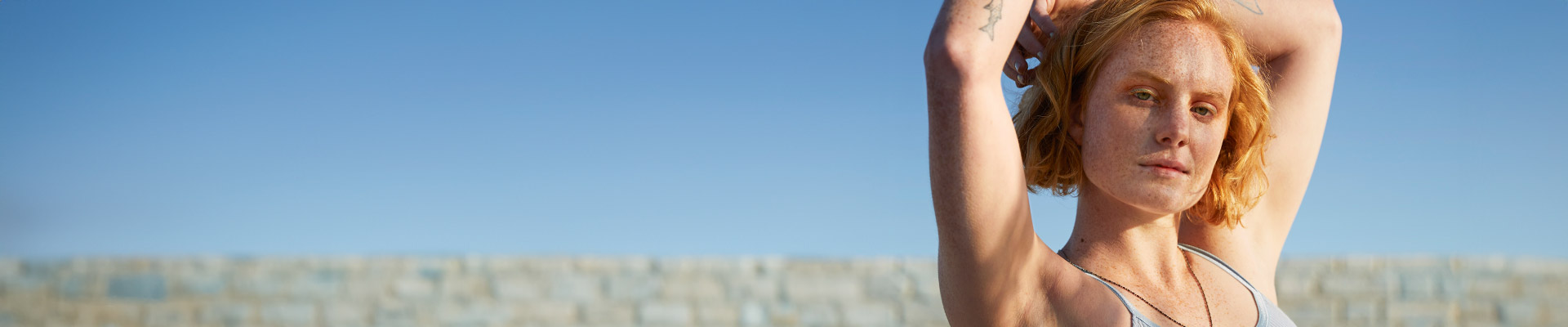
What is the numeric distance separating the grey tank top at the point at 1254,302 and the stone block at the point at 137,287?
690cm

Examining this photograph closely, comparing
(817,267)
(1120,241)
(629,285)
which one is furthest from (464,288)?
(1120,241)

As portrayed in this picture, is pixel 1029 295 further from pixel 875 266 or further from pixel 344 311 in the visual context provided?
pixel 344 311

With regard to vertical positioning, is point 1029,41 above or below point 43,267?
below

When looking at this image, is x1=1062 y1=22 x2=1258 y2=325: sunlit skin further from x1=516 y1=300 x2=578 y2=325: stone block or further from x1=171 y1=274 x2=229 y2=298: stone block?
x1=171 y1=274 x2=229 y2=298: stone block

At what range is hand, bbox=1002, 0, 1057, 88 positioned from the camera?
4.89 feet

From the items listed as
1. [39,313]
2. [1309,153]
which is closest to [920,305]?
[1309,153]

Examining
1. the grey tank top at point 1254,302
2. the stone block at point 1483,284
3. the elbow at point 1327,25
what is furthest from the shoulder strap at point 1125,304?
the stone block at point 1483,284

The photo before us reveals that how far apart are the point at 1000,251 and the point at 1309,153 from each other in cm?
96

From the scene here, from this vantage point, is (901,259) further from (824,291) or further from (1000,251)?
(1000,251)

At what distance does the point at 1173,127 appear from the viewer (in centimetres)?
141

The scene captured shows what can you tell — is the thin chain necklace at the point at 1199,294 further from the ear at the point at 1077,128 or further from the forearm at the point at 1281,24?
→ the forearm at the point at 1281,24

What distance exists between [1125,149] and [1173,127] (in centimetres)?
7

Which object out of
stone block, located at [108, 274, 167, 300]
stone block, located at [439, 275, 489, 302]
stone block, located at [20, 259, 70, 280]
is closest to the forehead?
stone block, located at [439, 275, 489, 302]

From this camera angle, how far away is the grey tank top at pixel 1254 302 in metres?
1.41
